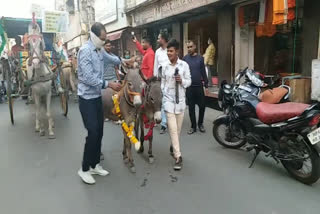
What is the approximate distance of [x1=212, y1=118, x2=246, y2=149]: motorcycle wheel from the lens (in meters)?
4.81

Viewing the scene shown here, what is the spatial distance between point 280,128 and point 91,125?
252cm

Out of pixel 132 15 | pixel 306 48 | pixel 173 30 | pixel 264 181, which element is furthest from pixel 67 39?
pixel 264 181

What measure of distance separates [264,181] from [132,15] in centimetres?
1407

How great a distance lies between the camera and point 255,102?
4.35 meters

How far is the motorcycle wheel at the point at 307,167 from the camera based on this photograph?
3.47 m

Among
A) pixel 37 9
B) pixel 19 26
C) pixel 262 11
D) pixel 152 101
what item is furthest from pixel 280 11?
pixel 19 26

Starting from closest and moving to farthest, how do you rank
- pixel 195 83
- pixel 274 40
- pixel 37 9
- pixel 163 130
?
pixel 195 83, pixel 163 130, pixel 274 40, pixel 37 9

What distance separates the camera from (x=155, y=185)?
3770 millimetres

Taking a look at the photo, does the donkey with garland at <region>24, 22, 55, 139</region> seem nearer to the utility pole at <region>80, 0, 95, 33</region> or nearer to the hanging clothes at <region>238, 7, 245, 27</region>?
the hanging clothes at <region>238, 7, 245, 27</region>

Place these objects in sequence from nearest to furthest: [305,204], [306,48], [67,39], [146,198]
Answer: [305,204], [146,198], [306,48], [67,39]

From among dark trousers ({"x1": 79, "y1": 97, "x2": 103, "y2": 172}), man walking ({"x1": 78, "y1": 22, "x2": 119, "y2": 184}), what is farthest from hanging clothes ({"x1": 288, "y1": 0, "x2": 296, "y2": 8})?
dark trousers ({"x1": 79, "y1": 97, "x2": 103, "y2": 172})

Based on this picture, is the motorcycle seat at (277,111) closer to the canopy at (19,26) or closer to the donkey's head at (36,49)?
the donkey's head at (36,49)

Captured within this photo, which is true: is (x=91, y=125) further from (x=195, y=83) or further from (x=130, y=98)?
(x=195, y=83)

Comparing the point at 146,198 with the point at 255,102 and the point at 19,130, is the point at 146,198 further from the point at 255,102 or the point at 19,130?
the point at 19,130
